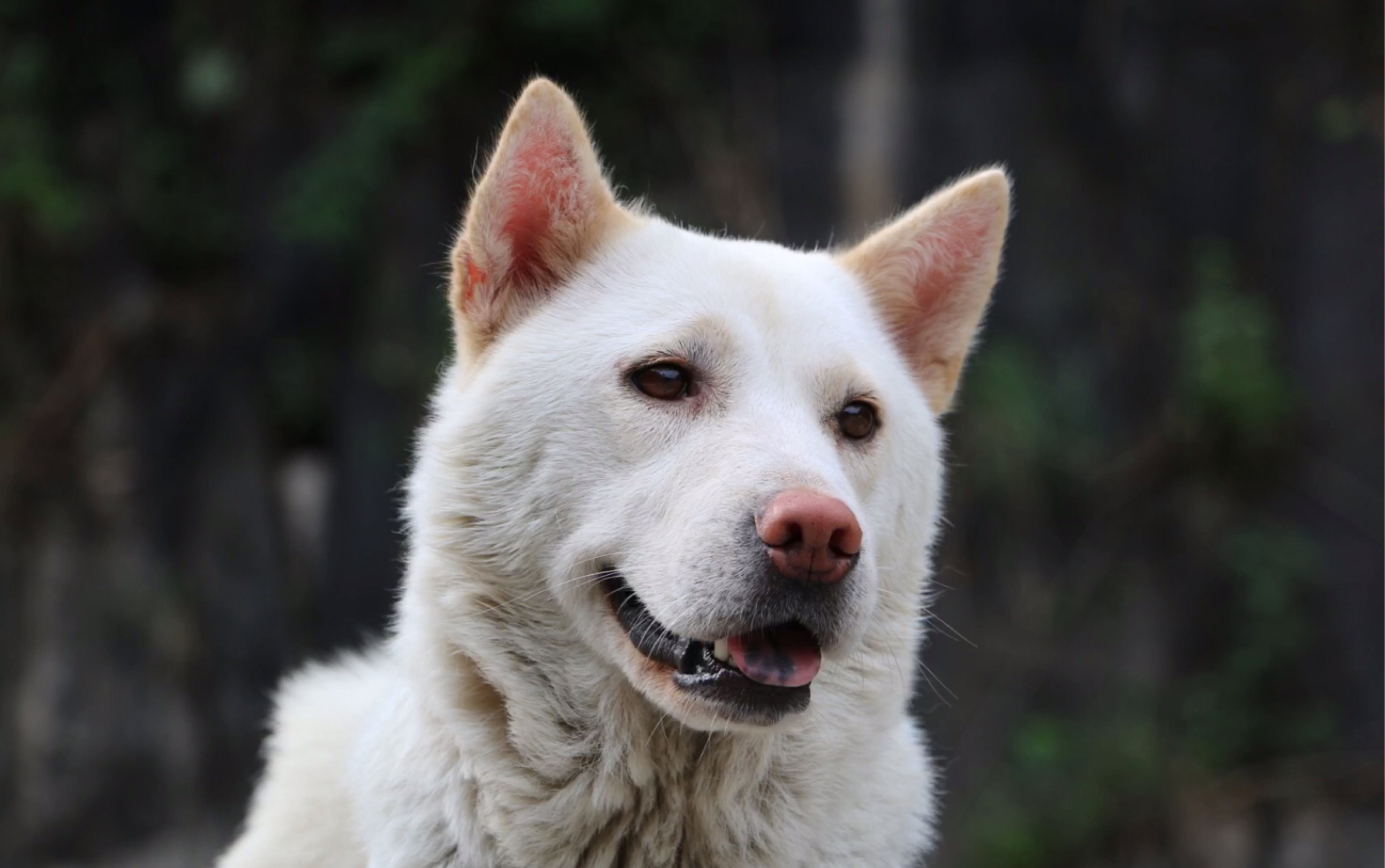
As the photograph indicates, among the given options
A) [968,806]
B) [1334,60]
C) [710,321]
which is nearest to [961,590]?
[968,806]

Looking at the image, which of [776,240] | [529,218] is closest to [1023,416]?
[776,240]

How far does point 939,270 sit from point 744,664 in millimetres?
1362

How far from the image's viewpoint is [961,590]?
939 centimetres

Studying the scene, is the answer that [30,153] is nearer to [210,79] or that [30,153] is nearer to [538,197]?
[210,79]

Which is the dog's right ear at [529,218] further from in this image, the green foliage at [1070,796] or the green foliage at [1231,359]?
the green foliage at [1231,359]

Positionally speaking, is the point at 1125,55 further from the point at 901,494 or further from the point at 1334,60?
the point at 901,494

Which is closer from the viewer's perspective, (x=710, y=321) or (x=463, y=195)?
(x=710, y=321)

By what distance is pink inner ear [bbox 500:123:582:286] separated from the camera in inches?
113

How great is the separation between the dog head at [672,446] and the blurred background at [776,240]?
612cm

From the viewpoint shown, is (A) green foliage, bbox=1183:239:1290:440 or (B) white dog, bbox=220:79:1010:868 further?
(A) green foliage, bbox=1183:239:1290:440

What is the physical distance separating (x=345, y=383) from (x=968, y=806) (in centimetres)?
532

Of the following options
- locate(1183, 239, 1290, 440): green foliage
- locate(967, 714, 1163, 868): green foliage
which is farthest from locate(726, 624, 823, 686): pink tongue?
locate(1183, 239, 1290, 440): green foliage

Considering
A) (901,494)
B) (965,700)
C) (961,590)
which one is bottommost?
(965,700)

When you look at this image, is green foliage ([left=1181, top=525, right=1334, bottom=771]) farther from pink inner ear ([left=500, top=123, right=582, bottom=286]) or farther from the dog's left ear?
pink inner ear ([left=500, top=123, right=582, bottom=286])
